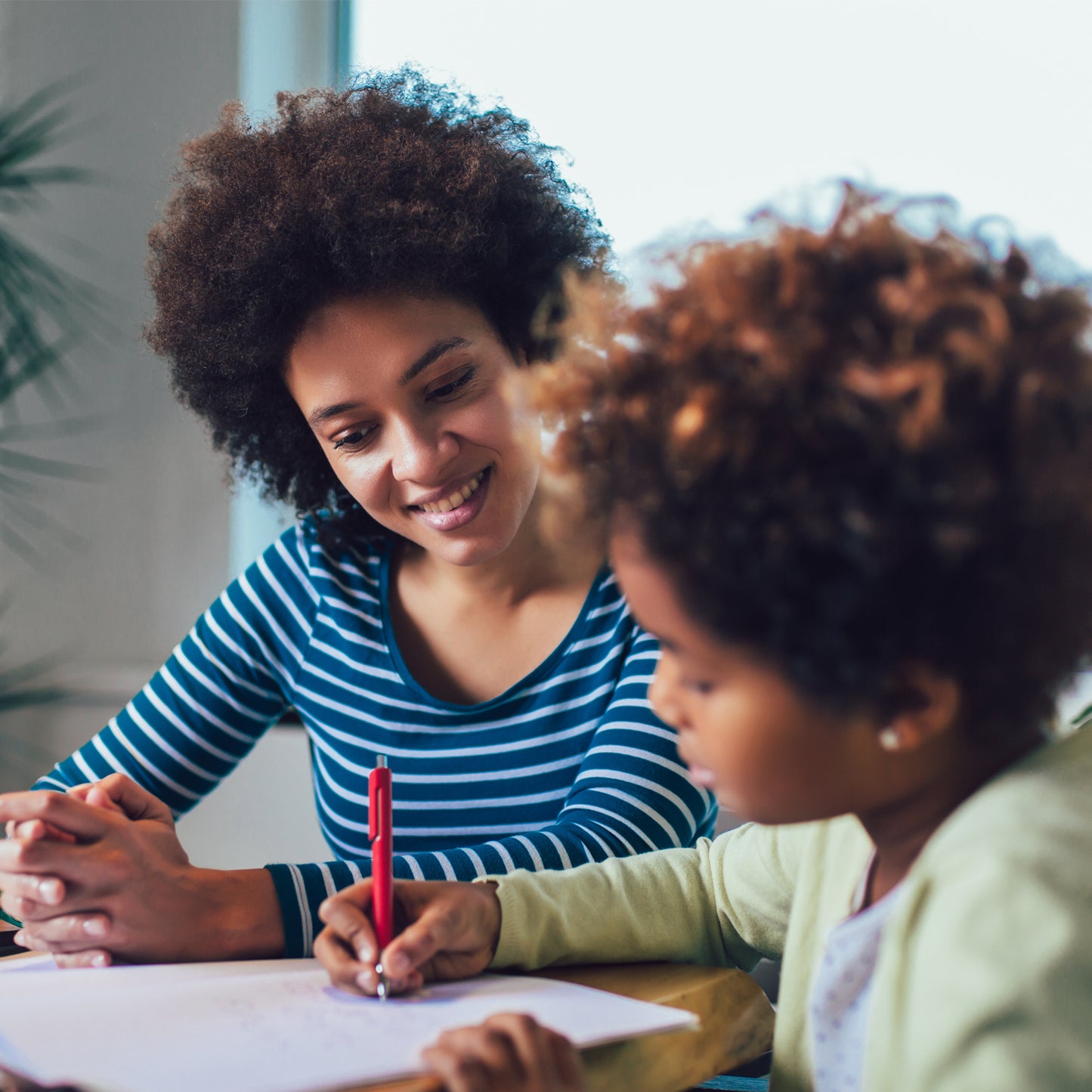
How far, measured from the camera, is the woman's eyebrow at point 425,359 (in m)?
1.15

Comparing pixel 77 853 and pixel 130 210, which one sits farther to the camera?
pixel 130 210

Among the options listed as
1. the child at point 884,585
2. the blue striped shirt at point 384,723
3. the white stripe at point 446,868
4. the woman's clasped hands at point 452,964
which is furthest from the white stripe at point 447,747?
the child at point 884,585

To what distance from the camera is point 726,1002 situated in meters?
0.79

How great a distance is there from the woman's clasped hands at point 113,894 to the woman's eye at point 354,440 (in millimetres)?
453

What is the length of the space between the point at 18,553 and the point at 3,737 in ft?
1.14

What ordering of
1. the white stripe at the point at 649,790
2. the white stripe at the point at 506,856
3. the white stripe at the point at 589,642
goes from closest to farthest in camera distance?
1. the white stripe at the point at 506,856
2. the white stripe at the point at 649,790
3. the white stripe at the point at 589,642

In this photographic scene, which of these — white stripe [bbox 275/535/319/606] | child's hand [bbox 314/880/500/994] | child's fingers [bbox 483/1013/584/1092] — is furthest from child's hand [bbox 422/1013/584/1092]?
white stripe [bbox 275/535/319/606]

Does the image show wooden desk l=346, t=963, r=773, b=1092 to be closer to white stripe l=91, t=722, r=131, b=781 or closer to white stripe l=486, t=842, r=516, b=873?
white stripe l=486, t=842, r=516, b=873

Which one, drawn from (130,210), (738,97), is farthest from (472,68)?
(130,210)

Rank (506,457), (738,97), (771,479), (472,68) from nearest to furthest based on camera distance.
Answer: (771,479)
(506,457)
(738,97)
(472,68)

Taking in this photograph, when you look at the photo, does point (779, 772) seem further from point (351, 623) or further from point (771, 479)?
point (351, 623)

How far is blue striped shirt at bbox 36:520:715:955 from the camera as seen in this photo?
3.73ft

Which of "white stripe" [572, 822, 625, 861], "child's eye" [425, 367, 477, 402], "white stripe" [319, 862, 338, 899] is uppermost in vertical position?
"child's eye" [425, 367, 477, 402]

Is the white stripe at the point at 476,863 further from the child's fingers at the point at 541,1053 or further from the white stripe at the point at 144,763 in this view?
the white stripe at the point at 144,763
